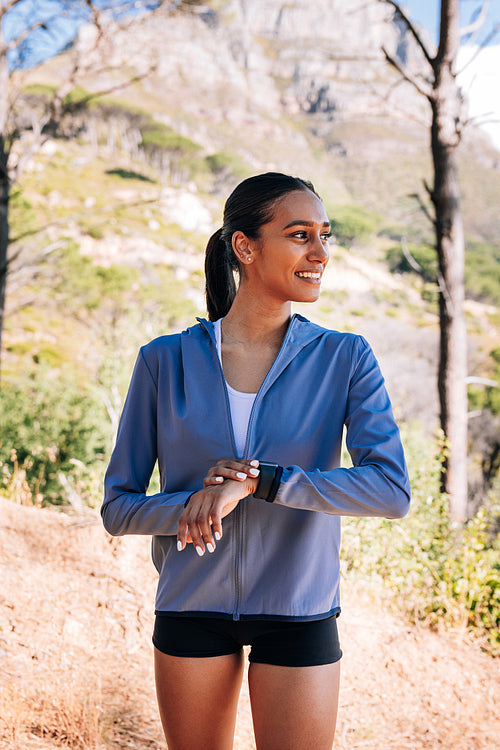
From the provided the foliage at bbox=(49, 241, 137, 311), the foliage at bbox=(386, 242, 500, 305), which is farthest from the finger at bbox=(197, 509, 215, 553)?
the foliage at bbox=(386, 242, 500, 305)

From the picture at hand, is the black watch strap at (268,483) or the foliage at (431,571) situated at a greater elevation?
the black watch strap at (268,483)

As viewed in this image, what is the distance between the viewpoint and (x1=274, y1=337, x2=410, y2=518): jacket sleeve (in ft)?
3.86

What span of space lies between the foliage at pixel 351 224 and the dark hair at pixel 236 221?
146 ft

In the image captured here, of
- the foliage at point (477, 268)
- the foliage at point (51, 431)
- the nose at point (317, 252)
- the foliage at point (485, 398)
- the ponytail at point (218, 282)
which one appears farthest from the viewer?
Result: the foliage at point (477, 268)

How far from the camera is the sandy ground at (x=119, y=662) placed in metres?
2.57

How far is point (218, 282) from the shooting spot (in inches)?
64.8

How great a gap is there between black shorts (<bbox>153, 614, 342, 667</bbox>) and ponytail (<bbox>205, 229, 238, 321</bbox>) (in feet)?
A: 2.30

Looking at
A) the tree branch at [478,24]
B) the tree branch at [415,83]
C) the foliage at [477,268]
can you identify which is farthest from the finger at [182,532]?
the foliage at [477,268]

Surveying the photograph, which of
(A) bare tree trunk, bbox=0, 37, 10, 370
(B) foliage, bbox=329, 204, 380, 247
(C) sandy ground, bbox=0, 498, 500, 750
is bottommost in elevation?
(C) sandy ground, bbox=0, 498, 500, 750

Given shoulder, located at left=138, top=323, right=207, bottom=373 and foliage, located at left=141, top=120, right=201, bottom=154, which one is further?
foliage, located at left=141, top=120, right=201, bottom=154

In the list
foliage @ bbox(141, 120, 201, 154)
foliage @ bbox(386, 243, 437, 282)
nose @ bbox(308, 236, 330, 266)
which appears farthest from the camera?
foliage @ bbox(141, 120, 201, 154)

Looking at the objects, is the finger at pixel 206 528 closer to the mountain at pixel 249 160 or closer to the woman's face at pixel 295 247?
the woman's face at pixel 295 247

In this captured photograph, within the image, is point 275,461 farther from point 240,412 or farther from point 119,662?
point 119,662

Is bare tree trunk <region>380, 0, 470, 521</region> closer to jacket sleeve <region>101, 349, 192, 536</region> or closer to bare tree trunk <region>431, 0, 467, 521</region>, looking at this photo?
bare tree trunk <region>431, 0, 467, 521</region>
